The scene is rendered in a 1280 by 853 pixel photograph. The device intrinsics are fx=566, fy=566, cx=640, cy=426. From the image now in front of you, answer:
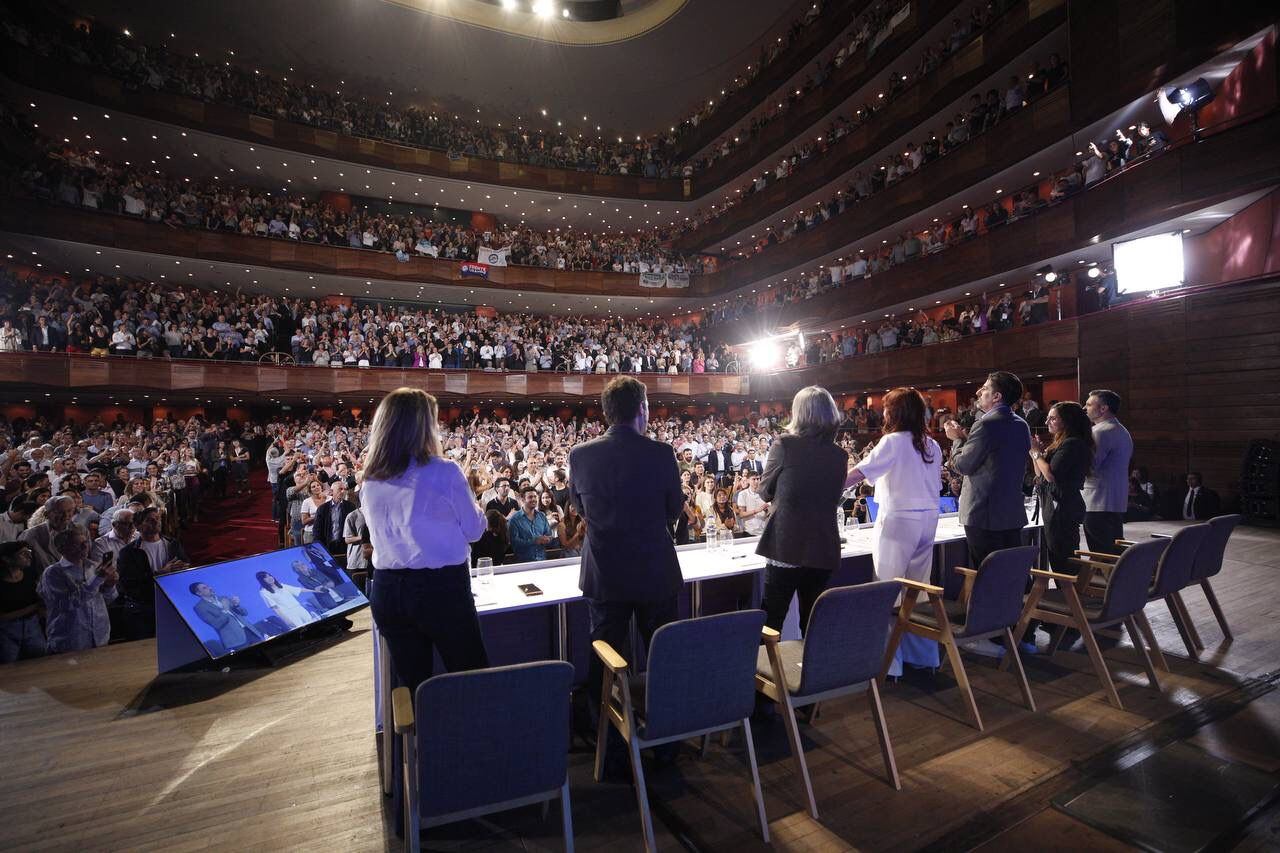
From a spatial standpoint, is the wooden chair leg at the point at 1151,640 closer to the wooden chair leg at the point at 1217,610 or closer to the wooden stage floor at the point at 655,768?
the wooden stage floor at the point at 655,768

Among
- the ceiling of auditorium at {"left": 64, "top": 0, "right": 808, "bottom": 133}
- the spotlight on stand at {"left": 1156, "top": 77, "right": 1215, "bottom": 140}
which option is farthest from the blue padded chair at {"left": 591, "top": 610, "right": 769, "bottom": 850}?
the ceiling of auditorium at {"left": 64, "top": 0, "right": 808, "bottom": 133}


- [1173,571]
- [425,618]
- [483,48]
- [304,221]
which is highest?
[483,48]

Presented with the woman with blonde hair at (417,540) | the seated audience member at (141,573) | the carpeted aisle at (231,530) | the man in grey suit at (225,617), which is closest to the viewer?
the woman with blonde hair at (417,540)

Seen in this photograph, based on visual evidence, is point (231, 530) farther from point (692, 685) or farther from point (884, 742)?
point (884, 742)

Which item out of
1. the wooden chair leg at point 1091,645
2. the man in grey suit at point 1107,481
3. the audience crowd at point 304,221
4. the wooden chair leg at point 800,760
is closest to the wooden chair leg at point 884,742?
the wooden chair leg at point 800,760

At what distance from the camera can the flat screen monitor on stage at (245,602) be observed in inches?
130

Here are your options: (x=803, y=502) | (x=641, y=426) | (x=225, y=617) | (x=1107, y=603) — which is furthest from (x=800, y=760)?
(x=225, y=617)

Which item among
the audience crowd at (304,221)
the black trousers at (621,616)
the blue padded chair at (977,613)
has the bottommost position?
the blue padded chair at (977,613)

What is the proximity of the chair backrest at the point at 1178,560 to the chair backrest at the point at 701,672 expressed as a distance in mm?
2734

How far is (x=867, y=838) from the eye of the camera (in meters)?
1.88

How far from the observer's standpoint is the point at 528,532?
445cm

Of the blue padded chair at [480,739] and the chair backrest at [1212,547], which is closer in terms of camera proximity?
the blue padded chair at [480,739]

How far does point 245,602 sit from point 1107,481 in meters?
5.51

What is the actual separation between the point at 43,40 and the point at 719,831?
19.6 meters
